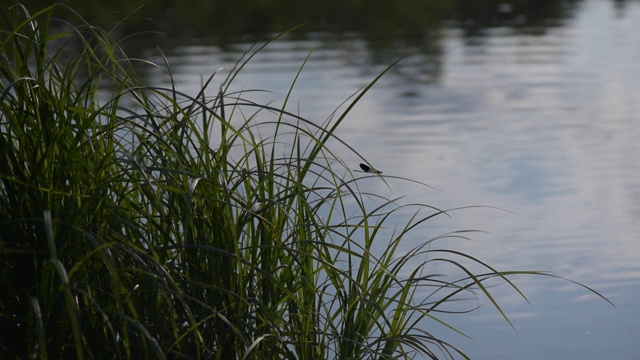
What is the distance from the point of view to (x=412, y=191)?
380 centimetres

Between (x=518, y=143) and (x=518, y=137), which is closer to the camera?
(x=518, y=143)

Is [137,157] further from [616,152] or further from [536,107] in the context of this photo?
[536,107]

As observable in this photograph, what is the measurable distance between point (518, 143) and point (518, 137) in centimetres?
14

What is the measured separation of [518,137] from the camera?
462 centimetres

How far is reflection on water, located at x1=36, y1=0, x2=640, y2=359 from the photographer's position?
2736mm

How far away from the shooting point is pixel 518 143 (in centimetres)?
A: 449

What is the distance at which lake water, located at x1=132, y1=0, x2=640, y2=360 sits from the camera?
2.72 m

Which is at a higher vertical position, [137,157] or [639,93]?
[137,157]

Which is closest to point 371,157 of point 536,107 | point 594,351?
point 536,107

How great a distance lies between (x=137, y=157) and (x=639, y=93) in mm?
4520

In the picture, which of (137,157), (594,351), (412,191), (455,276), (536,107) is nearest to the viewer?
(137,157)

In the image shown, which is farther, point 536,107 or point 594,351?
point 536,107

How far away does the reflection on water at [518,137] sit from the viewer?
2.74 metres

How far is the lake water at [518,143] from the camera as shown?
8.93 feet
